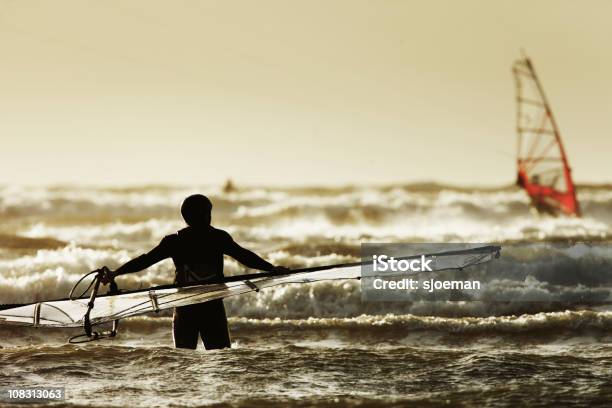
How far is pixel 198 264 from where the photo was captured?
5023 mm

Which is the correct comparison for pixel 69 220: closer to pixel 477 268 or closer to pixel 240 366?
pixel 477 268

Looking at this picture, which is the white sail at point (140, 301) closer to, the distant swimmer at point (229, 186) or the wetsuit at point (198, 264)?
the wetsuit at point (198, 264)

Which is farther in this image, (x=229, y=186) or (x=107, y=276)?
(x=229, y=186)

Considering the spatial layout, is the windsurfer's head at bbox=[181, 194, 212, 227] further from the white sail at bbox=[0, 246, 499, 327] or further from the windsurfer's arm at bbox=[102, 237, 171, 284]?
the white sail at bbox=[0, 246, 499, 327]

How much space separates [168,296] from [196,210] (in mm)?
535

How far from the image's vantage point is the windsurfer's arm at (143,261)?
4.85 meters

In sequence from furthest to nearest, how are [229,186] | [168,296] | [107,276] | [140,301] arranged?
[229,186] → [140,301] → [168,296] → [107,276]

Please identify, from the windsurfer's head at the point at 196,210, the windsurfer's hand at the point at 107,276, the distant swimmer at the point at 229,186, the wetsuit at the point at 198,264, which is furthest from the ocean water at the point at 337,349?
the distant swimmer at the point at 229,186

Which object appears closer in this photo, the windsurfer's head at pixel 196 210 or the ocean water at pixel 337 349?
the windsurfer's head at pixel 196 210

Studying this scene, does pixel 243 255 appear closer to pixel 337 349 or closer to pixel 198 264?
pixel 198 264

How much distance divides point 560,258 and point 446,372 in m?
7.78

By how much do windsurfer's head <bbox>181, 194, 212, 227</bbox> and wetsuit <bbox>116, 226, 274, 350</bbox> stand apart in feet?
0.13

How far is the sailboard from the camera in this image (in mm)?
4973

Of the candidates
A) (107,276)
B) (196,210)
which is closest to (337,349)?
(196,210)
